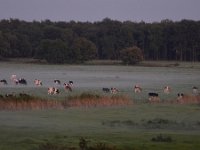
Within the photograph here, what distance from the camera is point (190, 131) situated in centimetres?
2050

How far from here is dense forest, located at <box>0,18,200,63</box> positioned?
104375 mm

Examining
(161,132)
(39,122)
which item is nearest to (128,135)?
(161,132)

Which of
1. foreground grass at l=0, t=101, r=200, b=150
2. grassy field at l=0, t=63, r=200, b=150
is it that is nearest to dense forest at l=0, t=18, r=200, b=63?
grassy field at l=0, t=63, r=200, b=150

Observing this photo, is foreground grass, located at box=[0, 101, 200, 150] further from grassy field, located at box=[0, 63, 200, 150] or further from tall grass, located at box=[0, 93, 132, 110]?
tall grass, located at box=[0, 93, 132, 110]

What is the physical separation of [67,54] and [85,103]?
73.8 meters

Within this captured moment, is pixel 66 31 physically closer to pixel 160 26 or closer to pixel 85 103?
pixel 160 26

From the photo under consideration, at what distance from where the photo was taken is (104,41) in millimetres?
122188

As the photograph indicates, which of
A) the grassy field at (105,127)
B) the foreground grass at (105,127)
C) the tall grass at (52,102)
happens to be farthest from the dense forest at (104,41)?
the foreground grass at (105,127)

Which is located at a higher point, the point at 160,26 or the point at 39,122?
the point at 160,26

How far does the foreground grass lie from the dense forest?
244ft

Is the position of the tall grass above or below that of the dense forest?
below

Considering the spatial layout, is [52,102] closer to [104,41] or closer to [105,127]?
[105,127]

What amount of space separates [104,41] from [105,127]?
333 feet

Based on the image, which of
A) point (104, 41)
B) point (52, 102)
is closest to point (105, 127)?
point (52, 102)
